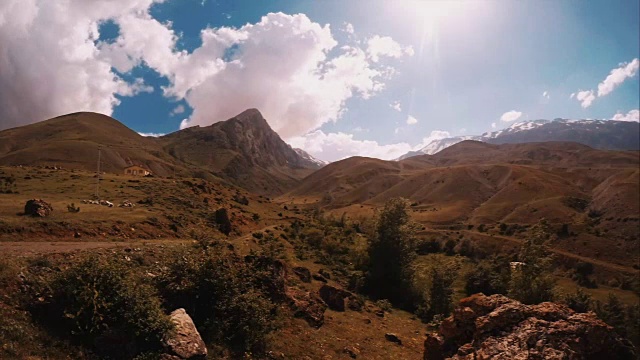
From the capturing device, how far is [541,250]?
37438 mm

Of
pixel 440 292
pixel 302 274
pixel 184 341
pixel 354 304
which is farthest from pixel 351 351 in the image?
pixel 440 292

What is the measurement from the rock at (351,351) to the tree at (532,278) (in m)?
19.8

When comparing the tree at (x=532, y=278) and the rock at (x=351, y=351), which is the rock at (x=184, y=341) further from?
the tree at (x=532, y=278)

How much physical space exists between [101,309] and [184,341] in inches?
139

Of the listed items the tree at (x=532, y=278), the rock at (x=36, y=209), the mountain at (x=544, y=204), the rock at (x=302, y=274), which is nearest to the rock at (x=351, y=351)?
the rock at (x=302, y=274)

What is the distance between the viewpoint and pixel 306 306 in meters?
24.7

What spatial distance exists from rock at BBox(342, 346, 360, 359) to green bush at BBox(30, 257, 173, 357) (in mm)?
11230

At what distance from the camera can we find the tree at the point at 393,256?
1720 inches

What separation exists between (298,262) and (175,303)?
2710 centimetres

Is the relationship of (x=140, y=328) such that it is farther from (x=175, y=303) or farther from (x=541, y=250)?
(x=541, y=250)

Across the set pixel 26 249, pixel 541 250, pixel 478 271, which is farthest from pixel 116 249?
pixel 478 271

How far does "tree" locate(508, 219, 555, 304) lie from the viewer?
1303 inches

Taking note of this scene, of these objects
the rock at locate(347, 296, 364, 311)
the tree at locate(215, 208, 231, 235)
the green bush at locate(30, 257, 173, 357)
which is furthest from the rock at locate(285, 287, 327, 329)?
the tree at locate(215, 208, 231, 235)

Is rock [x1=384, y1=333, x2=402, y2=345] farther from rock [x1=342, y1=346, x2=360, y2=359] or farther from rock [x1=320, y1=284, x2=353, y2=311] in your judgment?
rock [x1=342, y1=346, x2=360, y2=359]
